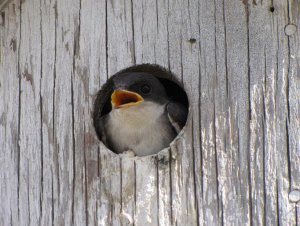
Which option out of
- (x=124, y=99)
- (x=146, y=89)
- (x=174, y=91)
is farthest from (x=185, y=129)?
(x=174, y=91)

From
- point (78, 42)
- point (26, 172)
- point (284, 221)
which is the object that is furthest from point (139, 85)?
point (284, 221)

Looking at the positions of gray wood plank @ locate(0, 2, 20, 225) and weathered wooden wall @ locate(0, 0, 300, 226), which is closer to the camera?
weathered wooden wall @ locate(0, 0, 300, 226)

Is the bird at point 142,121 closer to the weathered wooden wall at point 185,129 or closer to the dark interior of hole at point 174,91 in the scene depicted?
the weathered wooden wall at point 185,129

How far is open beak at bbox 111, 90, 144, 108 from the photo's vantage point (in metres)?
3.88

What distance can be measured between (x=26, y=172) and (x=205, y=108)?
0.95 meters

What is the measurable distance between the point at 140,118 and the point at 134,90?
17 centimetres

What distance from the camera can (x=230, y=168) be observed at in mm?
3223

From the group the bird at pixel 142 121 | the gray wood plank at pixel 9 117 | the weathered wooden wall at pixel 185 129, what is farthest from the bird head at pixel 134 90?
the gray wood plank at pixel 9 117

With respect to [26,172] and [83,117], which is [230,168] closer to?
[83,117]

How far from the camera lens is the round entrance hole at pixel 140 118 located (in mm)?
3986

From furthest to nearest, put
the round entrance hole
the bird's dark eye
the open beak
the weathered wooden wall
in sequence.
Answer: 1. the bird's dark eye
2. the round entrance hole
3. the open beak
4. the weathered wooden wall

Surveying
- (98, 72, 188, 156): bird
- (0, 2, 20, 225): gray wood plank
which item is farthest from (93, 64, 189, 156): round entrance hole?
(0, 2, 20, 225): gray wood plank

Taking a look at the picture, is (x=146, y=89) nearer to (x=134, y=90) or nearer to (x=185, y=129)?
(x=134, y=90)

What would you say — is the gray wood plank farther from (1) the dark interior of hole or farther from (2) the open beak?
(1) the dark interior of hole
